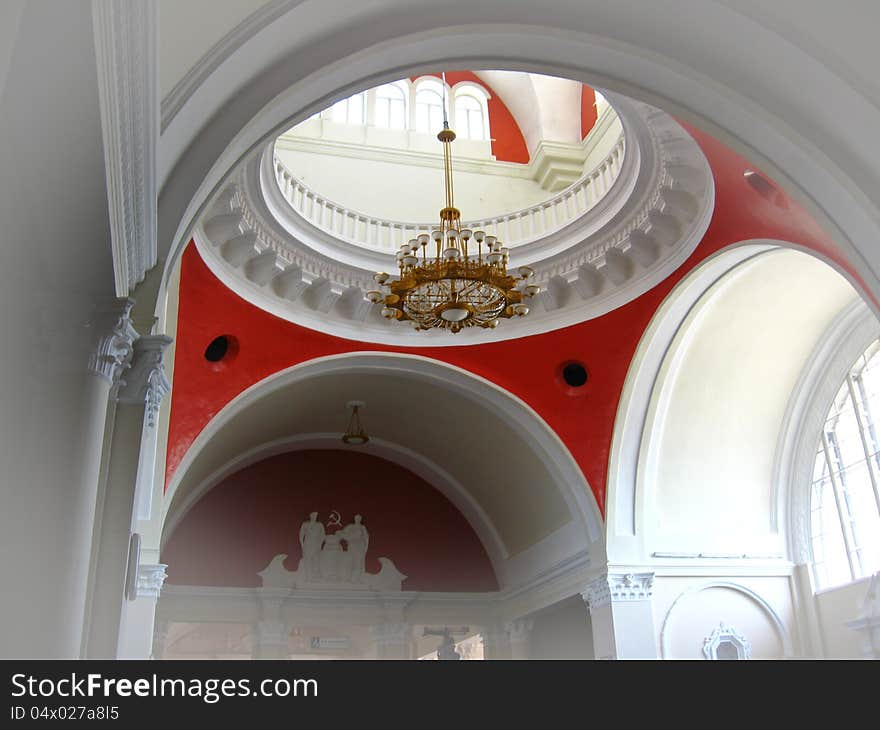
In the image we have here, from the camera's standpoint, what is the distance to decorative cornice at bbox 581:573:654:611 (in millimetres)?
11258

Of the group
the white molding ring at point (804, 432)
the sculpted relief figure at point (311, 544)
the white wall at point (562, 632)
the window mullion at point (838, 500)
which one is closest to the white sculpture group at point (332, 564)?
the sculpted relief figure at point (311, 544)

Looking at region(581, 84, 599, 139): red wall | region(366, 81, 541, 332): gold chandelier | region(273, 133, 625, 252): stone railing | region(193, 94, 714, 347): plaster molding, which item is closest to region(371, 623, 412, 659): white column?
region(193, 94, 714, 347): plaster molding

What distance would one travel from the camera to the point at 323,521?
49.6 ft

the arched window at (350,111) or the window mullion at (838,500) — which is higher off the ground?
the arched window at (350,111)

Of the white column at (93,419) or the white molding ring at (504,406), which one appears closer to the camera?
the white column at (93,419)

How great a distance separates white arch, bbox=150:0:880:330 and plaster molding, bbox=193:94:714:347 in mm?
3121

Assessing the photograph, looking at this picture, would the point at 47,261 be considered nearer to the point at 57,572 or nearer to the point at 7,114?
the point at 7,114

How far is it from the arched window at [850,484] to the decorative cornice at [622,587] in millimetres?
2689

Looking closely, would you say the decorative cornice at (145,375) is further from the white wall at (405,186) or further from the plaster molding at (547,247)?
the white wall at (405,186)

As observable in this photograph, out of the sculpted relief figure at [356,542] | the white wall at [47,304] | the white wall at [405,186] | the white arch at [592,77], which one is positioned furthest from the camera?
the sculpted relief figure at [356,542]

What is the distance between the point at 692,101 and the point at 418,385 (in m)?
7.69

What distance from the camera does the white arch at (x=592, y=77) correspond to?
4441mm

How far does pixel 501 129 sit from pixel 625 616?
793 cm

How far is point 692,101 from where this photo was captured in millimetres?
5480
